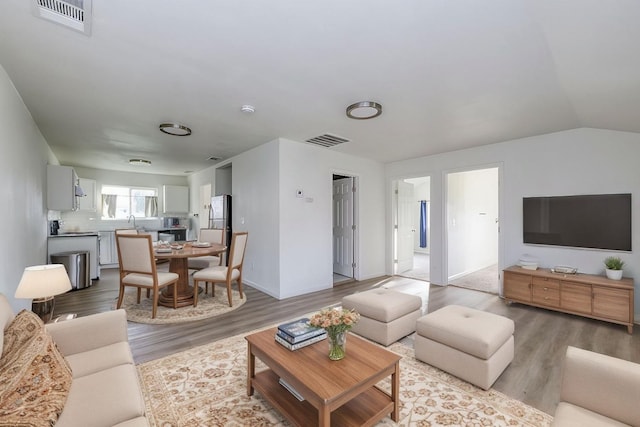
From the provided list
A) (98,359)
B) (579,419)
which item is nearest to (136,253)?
(98,359)

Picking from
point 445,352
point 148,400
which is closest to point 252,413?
point 148,400

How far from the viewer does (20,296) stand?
1892 millimetres

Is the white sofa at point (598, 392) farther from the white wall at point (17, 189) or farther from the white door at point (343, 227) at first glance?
the white door at point (343, 227)

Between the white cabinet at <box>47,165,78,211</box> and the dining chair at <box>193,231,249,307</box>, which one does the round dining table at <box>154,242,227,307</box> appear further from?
the white cabinet at <box>47,165,78,211</box>

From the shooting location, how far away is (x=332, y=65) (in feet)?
7.30

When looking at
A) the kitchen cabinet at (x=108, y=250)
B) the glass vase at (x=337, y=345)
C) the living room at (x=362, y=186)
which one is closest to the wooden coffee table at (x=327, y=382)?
the glass vase at (x=337, y=345)

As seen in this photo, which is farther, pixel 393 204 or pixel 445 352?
pixel 393 204

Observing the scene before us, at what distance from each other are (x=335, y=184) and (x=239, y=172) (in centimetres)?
200

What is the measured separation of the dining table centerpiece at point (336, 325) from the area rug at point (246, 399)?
0.52 m

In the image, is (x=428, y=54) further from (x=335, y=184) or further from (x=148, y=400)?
(x=335, y=184)

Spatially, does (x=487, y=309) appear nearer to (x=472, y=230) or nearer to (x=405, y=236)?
(x=405, y=236)

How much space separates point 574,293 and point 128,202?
9522 mm

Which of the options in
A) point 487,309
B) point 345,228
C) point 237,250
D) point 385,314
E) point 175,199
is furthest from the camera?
point 175,199

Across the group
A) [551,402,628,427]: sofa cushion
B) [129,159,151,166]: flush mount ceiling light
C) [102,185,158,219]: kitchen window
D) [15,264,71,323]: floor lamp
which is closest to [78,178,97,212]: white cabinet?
[102,185,158,219]: kitchen window
